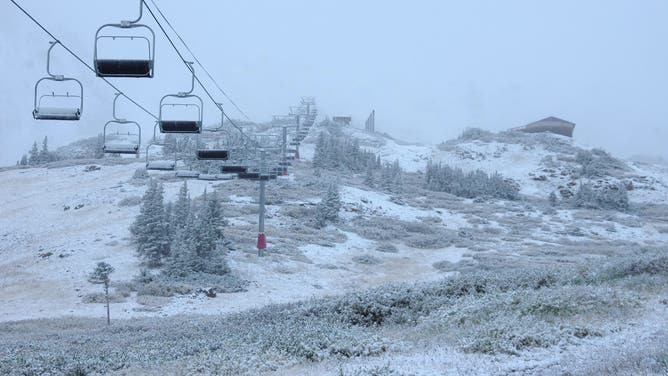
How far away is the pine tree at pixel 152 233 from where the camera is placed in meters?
29.0

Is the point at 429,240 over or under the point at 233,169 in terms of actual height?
under

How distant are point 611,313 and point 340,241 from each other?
26.5m

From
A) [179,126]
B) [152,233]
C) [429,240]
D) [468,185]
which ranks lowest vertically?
[429,240]

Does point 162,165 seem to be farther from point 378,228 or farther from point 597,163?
point 597,163

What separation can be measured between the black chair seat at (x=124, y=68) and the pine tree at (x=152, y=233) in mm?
21272

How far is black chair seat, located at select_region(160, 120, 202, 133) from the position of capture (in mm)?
13086

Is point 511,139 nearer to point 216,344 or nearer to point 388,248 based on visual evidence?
point 388,248

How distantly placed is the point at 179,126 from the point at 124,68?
4.61 metres

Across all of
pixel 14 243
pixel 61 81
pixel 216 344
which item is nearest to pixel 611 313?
pixel 216 344

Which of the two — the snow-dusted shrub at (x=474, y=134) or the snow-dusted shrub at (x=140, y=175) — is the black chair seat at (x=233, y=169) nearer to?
the snow-dusted shrub at (x=140, y=175)

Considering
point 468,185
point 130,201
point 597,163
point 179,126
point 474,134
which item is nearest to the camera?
point 179,126

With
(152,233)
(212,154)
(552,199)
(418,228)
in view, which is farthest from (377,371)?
(552,199)

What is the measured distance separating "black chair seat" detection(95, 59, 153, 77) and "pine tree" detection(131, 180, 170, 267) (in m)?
21.3

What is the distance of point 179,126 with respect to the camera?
13227mm
